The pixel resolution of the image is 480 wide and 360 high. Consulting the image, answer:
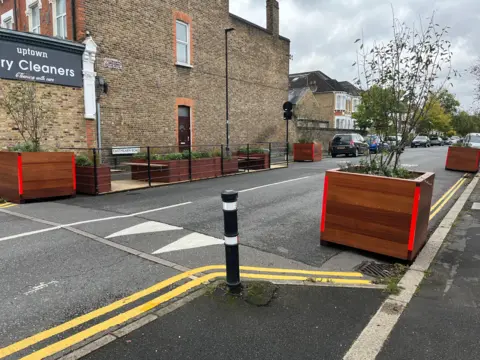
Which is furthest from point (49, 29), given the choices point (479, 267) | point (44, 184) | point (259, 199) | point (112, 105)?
point (479, 267)

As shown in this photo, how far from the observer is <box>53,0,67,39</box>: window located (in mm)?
14414

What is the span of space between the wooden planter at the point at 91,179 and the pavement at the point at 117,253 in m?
1.00

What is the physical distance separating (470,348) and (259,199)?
672cm

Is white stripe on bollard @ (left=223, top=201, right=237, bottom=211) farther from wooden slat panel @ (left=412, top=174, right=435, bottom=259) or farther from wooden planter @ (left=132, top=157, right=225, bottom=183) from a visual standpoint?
wooden planter @ (left=132, top=157, right=225, bottom=183)

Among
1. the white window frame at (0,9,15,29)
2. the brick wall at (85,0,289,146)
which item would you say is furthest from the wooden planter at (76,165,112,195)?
the white window frame at (0,9,15,29)

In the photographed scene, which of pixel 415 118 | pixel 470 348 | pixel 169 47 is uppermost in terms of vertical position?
pixel 169 47

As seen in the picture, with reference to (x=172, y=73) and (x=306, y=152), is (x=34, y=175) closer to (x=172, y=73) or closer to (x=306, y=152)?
(x=172, y=73)

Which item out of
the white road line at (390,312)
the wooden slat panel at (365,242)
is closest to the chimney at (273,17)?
the white road line at (390,312)

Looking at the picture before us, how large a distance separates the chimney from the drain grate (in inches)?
881

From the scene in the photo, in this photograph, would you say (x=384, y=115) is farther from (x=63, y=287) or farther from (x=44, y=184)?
(x=44, y=184)

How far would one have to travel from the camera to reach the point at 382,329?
324 centimetres

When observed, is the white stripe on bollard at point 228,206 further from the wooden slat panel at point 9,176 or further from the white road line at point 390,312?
the wooden slat panel at point 9,176

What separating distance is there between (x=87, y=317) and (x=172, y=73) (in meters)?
15.1

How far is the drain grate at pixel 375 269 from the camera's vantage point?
4.54 meters
